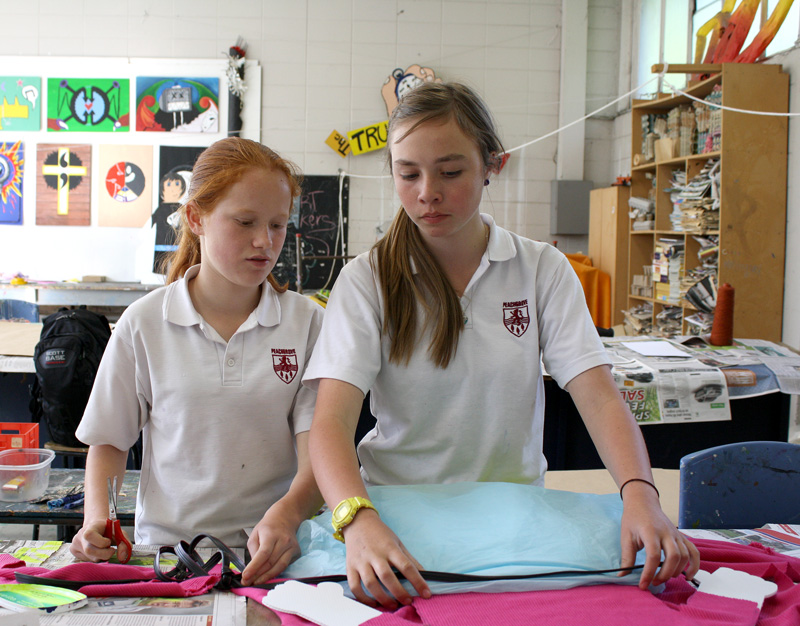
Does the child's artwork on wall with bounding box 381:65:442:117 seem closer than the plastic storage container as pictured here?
No

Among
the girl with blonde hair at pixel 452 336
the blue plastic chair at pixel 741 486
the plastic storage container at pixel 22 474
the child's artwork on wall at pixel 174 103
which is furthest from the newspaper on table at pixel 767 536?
the child's artwork on wall at pixel 174 103

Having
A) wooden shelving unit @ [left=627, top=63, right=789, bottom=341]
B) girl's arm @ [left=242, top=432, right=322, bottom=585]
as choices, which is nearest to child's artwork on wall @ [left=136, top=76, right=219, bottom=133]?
wooden shelving unit @ [left=627, top=63, right=789, bottom=341]

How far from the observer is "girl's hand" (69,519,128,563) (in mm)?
956

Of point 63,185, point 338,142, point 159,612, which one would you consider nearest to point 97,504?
point 159,612

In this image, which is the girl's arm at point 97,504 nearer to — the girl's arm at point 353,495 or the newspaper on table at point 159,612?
the newspaper on table at point 159,612

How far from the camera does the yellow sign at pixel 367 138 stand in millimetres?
5598

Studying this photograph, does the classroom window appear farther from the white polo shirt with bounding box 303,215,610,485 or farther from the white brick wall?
the white polo shirt with bounding box 303,215,610,485

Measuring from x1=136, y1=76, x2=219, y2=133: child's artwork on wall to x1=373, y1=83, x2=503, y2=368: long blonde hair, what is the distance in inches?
192

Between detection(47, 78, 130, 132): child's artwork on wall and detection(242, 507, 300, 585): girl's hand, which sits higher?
detection(47, 78, 130, 132): child's artwork on wall

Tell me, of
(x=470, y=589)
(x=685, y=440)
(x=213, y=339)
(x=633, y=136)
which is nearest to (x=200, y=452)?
(x=213, y=339)

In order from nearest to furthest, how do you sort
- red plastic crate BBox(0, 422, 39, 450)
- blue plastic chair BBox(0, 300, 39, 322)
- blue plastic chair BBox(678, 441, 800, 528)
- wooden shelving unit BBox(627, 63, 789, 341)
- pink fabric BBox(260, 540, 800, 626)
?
pink fabric BBox(260, 540, 800, 626) < blue plastic chair BBox(678, 441, 800, 528) < red plastic crate BBox(0, 422, 39, 450) < wooden shelving unit BBox(627, 63, 789, 341) < blue plastic chair BBox(0, 300, 39, 322)

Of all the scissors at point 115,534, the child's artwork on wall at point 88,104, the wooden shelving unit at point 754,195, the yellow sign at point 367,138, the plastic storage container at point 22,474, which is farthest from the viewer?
the yellow sign at point 367,138

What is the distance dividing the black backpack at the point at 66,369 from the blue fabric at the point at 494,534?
5.12 feet

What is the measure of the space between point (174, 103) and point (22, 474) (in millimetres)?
4568
